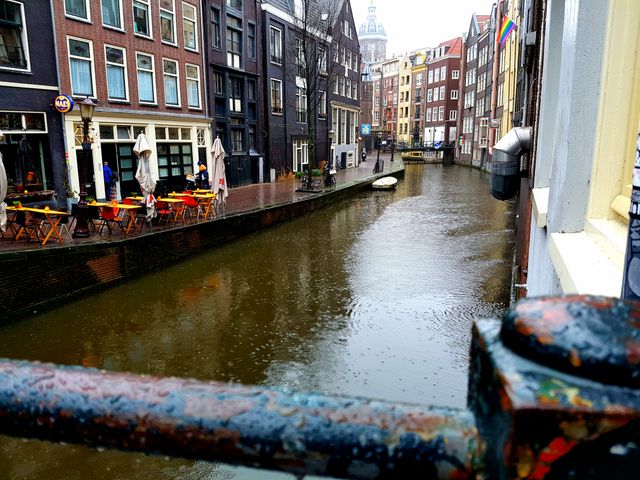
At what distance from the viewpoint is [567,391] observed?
416 mm

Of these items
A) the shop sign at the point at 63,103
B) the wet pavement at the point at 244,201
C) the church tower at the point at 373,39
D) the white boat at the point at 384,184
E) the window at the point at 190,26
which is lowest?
the white boat at the point at 384,184

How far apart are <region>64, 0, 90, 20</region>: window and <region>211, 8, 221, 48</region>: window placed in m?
7.12

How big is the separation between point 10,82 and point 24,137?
1.49 meters

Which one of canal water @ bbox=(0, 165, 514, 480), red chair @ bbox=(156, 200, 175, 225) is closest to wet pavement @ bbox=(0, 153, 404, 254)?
red chair @ bbox=(156, 200, 175, 225)

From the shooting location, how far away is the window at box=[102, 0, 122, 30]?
16344mm

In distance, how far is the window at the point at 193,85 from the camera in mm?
20875

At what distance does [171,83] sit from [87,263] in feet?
41.2

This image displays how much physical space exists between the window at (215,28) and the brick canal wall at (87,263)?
457 inches

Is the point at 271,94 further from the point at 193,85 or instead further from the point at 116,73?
the point at 116,73

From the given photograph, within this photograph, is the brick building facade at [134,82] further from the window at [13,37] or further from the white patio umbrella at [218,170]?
the white patio umbrella at [218,170]

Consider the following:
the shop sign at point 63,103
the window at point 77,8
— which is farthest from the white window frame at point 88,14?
the shop sign at point 63,103

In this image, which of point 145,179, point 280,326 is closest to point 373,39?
point 145,179

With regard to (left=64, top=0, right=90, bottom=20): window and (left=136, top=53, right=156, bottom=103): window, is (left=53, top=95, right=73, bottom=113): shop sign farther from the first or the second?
(left=136, top=53, right=156, bottom=103): window

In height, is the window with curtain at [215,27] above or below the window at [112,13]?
above
